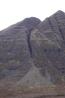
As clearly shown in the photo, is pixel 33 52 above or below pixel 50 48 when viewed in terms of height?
below

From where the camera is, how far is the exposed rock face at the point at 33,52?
87.1m

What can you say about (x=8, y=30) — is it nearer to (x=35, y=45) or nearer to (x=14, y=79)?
(x=35, y=45)

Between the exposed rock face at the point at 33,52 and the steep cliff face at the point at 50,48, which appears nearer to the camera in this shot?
the exposed rock face at the point at 33,52

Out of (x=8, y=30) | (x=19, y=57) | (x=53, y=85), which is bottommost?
(x=53, y=85)

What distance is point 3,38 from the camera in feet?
309

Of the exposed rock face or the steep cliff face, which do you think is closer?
the exposed rock face

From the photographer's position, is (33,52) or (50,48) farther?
(50,48)

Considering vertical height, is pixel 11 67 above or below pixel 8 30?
below

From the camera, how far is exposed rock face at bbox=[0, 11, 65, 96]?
8712cm

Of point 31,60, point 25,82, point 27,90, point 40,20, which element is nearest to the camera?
point 27,90

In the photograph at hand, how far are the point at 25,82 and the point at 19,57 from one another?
903 centimetres

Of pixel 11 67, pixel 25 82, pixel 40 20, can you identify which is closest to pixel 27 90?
pixel 25 82

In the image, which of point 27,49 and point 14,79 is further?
point 27,49

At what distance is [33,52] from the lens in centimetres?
9306
